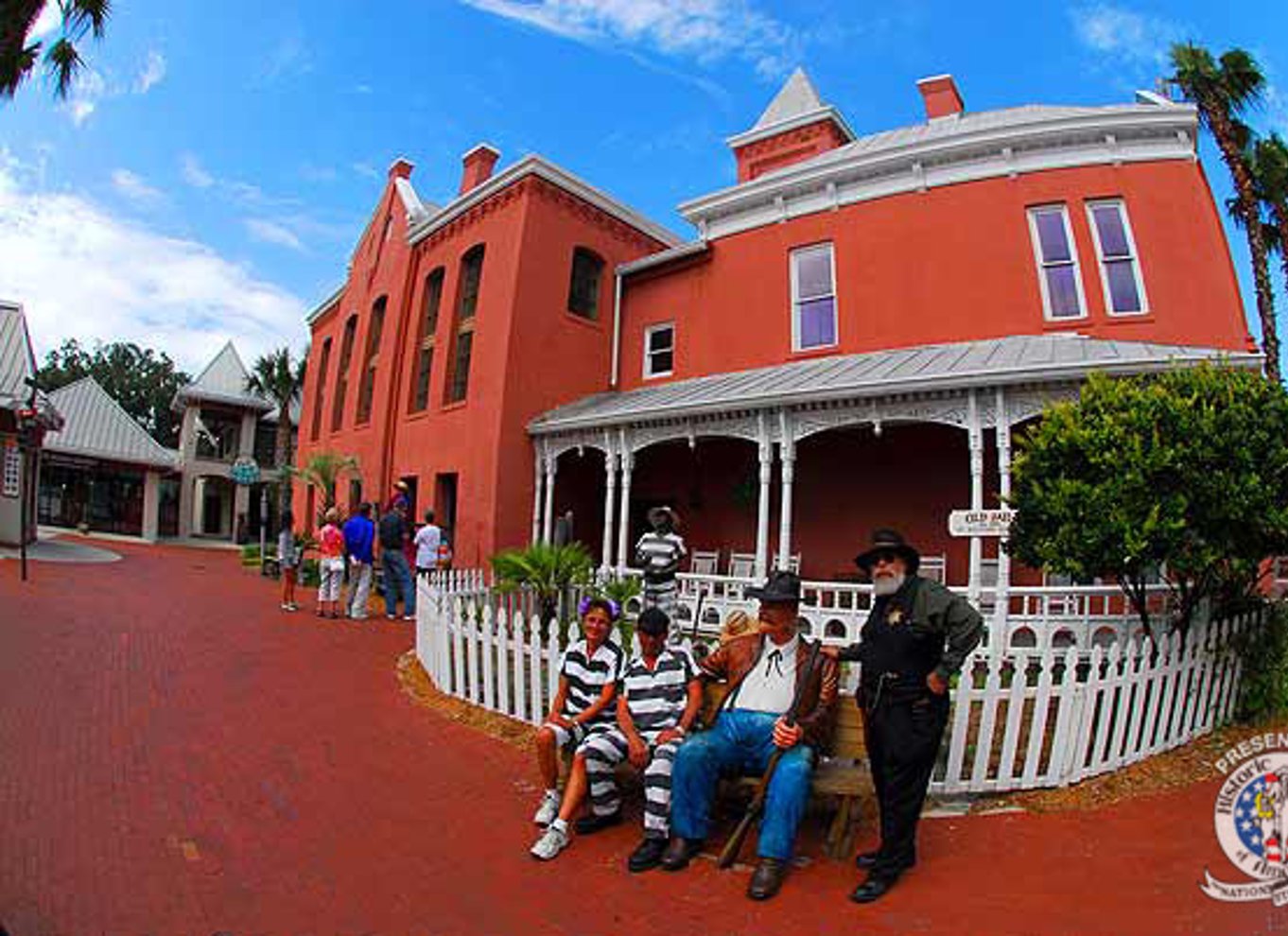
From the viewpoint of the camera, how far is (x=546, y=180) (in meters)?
15.2

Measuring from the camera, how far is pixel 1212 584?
6289 millimetres

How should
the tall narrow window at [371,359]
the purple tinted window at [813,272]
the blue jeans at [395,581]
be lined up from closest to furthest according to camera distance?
the blue jeans at [395,581], the purple tinted window at [813,272], the tall narrow window at [371,359]

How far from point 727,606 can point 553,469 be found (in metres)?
5.71

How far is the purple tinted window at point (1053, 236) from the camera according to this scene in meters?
11.5

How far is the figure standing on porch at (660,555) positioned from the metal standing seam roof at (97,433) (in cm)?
2867

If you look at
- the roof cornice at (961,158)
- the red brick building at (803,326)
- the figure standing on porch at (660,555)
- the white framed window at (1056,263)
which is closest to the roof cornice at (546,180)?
the red brick building at (803,326)

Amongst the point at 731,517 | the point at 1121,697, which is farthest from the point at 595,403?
the point at 1121,697

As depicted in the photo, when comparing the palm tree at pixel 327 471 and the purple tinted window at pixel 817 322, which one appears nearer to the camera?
the purple tinted window at pixel 817 322

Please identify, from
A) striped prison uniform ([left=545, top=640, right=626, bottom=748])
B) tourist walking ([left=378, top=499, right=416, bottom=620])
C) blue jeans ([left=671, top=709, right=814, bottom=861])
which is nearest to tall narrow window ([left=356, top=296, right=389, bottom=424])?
tourist walking ([left=378, top=499, right=416, bottom=620])

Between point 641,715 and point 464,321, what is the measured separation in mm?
13753

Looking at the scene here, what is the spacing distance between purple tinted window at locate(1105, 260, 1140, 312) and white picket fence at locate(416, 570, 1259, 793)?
611 centimetres

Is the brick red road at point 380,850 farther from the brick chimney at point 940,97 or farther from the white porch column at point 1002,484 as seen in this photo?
the brick chimney at point 940,97

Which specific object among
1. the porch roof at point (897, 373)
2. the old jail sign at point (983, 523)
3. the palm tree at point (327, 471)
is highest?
the porch roof at point (897, 373)

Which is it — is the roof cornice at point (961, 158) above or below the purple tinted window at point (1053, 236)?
above
